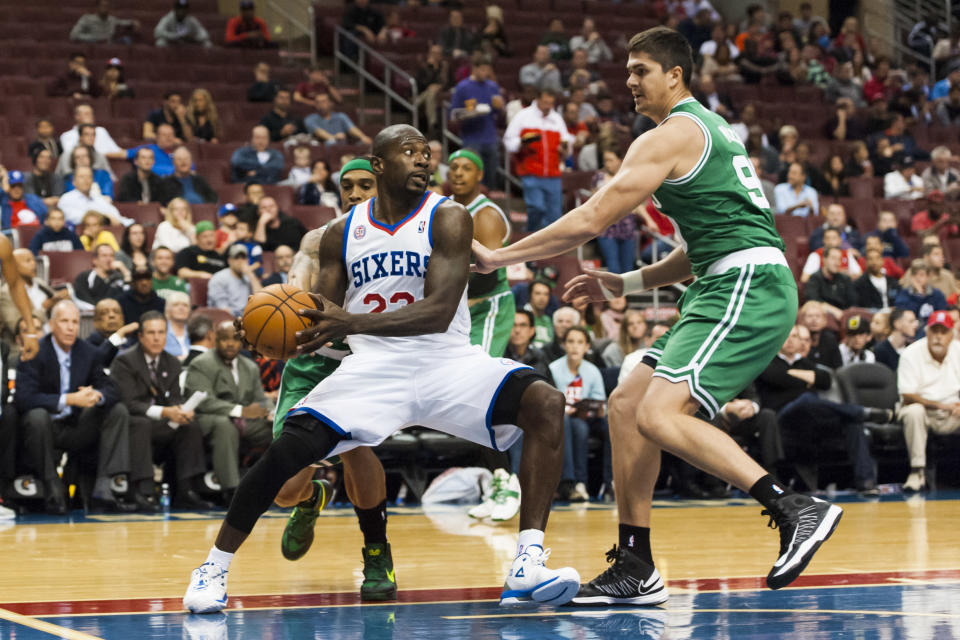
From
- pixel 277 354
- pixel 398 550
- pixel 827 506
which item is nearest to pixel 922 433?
pixel 398 550

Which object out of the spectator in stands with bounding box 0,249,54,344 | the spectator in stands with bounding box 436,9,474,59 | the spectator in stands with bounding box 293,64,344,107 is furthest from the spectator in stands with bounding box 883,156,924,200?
the spectator in stands with bounding box 0,249,54,344

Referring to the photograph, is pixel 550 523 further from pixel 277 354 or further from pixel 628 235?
pixel 628 235

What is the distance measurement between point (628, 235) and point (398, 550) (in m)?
7.68

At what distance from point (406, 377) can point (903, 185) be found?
13251 mm

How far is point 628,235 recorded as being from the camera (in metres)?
13.9

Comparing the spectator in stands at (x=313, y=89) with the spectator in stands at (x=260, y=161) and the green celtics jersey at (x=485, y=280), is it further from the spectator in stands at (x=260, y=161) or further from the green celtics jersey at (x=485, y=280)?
the green celtics jersey at (x=485, y=280)

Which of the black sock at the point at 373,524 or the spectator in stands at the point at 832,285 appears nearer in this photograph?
the black sock at the point at 373,524

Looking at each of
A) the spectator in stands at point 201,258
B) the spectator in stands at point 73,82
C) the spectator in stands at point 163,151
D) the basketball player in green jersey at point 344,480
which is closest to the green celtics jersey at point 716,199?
the basketball player in green jersey at point 344,480

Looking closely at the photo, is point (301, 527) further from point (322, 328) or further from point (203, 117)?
point (203, 117)

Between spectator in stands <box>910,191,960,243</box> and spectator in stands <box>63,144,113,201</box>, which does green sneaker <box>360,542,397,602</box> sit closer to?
spectator in stands <box>63,144,113,201</box>

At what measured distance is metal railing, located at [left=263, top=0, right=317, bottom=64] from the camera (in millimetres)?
18031

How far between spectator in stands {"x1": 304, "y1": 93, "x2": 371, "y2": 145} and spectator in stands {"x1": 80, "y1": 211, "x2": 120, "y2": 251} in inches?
137

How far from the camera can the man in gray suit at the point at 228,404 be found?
30.1 ft

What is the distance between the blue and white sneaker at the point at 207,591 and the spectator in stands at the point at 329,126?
417 inches
